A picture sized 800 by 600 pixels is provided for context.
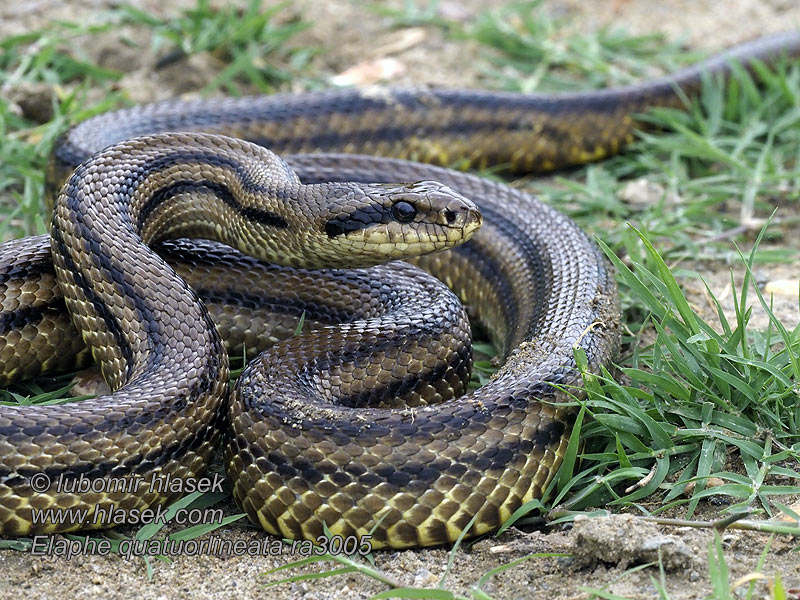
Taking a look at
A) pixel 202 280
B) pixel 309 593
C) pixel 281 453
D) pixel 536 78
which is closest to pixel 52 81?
pixel 202 280

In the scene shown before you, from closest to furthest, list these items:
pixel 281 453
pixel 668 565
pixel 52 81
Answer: pixel 668 565 < pixel 281 453 < pixel 52 81

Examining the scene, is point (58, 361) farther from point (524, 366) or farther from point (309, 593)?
point (524, 366)

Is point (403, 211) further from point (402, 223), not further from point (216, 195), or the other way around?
point (216, 195)

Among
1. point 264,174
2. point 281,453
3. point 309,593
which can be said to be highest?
point 264,174

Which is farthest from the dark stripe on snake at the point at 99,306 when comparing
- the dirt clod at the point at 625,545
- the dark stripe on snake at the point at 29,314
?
the dirt clod at the point at 625,545
